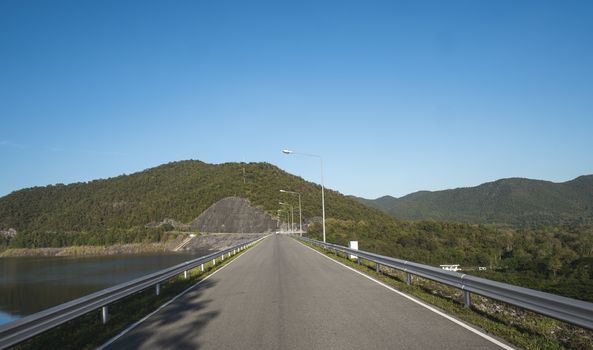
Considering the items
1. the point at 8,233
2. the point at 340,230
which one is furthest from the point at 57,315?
the point at 8,233

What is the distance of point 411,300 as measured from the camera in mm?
10305

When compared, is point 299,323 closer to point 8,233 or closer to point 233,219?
point 233,219

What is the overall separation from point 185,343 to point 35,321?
7.18 feet

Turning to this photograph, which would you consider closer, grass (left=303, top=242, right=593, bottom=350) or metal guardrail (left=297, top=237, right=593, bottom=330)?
metal guardrail (left=297, top=237, right=593, bottom=330)

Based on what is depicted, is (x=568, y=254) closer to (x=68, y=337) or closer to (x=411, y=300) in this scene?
(x=411, y=300)

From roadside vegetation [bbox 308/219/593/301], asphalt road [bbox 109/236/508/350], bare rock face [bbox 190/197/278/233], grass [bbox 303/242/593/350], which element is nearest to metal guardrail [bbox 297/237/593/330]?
grass [bbox 303/242/593/350]

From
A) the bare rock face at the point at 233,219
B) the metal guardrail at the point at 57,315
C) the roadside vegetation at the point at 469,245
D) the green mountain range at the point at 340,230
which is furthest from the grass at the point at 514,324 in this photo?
the bare rock face at the point at 233,219

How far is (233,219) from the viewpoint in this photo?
434 feet

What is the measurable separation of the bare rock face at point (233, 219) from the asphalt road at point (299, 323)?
11609 centimetres

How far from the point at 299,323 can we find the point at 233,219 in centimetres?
12622

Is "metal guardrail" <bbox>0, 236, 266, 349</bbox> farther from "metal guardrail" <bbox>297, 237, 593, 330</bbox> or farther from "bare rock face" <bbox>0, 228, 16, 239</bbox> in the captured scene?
"bare rock face" <bbox>0, 228, 16, 239</bbox>

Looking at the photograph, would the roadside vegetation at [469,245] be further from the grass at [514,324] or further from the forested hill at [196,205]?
the grass at [514,324]

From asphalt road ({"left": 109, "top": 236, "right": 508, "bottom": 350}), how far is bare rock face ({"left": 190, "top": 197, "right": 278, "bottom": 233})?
381 feet

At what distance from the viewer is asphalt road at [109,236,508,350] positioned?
6480 mm
